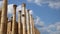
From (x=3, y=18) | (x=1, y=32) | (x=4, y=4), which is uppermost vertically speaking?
(x=4, y=4)

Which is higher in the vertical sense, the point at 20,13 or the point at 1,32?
the point at 20,13

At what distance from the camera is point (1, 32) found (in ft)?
65.4

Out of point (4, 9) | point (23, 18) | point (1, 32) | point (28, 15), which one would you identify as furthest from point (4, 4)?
point (28, 15)

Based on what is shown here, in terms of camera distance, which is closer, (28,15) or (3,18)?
(3,18)

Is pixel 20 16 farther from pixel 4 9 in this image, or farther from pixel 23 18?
pixel 4 9

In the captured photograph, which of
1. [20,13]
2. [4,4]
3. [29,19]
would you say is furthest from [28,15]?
[4,4]

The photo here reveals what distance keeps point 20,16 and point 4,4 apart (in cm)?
1283

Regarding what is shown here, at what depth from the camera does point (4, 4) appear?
843 inches

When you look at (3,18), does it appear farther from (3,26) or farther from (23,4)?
(23,4)

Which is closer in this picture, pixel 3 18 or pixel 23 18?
pixel 3 18

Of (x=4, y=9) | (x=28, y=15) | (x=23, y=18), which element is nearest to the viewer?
(x=4, y=9)

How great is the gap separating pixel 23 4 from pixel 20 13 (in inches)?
85.0

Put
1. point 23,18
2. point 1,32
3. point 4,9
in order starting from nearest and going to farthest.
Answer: point 1,32 < point 4,9 < point 23,18

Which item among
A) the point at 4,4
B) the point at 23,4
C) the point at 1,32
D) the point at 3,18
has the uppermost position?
the point at 23,4
